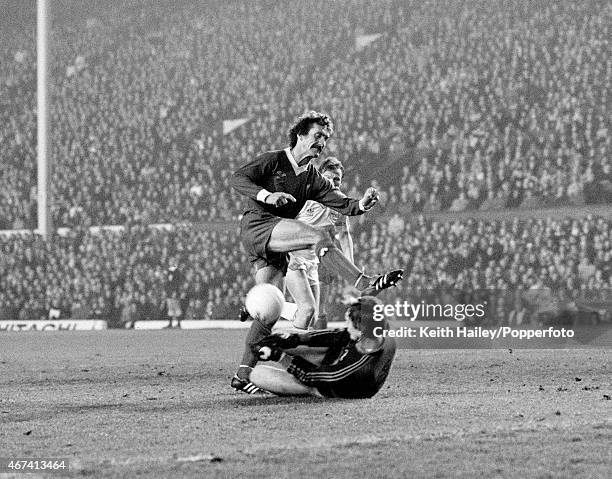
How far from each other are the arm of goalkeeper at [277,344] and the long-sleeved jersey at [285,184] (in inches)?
37.4

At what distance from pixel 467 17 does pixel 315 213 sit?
25.1m

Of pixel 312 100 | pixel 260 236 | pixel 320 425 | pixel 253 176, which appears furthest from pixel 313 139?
pixel 312 100

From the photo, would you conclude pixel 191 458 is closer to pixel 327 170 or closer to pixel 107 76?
pixel 327 170

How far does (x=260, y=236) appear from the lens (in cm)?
809

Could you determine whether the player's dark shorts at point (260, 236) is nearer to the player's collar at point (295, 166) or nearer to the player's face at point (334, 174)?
the player's collar at point (295, 166)

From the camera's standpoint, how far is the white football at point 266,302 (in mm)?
7984

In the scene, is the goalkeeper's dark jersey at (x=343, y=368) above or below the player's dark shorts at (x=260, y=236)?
below

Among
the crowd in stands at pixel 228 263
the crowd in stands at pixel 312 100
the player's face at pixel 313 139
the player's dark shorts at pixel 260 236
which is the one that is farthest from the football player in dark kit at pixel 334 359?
the crowd in stands at pixel 312 100

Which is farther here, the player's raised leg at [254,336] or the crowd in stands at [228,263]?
the crowd in stands at [228,263]

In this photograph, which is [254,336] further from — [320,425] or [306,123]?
[320,425]

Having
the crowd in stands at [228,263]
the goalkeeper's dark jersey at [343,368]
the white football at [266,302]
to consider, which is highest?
the white football at [266,302]

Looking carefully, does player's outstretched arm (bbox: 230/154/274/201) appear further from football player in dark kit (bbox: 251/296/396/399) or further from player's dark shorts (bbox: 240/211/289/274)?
football player in dark kit (bbox: 251/296/396/399)

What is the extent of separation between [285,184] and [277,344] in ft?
4.04

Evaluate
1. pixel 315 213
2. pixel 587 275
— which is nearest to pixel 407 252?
pixel 587 275
